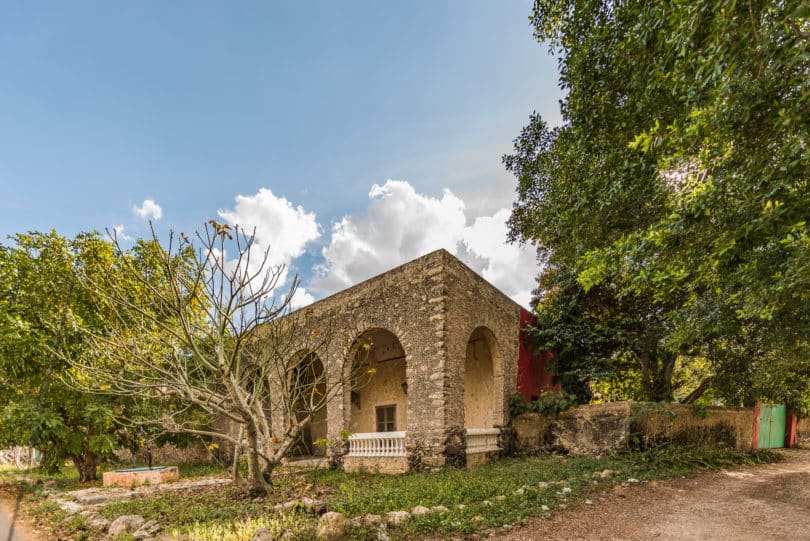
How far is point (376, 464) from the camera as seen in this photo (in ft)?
31.8

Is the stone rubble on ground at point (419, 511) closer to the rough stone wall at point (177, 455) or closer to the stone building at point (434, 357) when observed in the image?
the stone building at point (434, 357)

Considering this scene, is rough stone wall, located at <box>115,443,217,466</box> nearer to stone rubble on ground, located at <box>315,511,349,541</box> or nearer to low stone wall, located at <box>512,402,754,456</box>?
low stone wall, located at <box>512,402,754,456</box>

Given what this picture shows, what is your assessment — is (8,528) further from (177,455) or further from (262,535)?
(177,455)

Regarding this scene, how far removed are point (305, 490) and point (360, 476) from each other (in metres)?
2.38

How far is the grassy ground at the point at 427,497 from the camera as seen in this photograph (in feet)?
15.6

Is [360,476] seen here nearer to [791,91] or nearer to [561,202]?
[561,202]

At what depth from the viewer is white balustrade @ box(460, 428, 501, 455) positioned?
939 centimetres

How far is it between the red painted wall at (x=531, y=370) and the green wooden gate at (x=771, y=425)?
6.90 meters

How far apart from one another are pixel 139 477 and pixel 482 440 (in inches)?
318

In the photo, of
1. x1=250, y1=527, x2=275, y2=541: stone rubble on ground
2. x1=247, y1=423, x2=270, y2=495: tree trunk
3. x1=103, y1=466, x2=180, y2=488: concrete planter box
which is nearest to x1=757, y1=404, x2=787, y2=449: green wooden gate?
x1=247, y1=423, x2=270, y2=495: tree trunk

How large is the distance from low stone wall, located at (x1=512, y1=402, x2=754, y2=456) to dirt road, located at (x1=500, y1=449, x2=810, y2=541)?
1.56m

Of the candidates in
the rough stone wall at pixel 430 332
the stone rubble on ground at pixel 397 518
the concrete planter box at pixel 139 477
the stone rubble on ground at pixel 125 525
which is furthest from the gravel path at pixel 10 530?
the rough stone wall at pixel 430 332

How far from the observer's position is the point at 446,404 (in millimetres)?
8883

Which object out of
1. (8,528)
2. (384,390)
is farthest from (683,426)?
(8,528)
